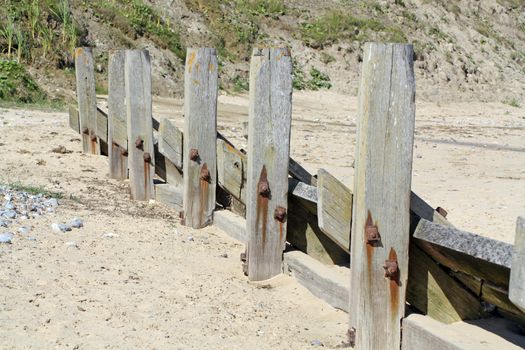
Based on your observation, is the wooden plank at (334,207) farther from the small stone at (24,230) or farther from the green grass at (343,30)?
the green grass at (343,30)

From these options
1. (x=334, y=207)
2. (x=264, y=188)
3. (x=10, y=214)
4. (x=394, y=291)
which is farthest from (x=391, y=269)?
(x=10, y=214)

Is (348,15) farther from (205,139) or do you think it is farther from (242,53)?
(205,139)

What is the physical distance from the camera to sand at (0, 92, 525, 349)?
14.1ft

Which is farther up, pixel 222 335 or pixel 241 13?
pixel 241 13

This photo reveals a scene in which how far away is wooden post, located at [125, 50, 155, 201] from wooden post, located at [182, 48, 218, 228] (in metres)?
0.97

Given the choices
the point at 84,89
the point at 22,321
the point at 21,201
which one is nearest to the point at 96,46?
the point at 84,89

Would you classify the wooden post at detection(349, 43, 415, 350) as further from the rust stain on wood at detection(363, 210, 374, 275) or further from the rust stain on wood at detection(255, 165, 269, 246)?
the rust stain on wood at detection(255, 165, 269, 246)

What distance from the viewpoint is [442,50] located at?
32.4 meters

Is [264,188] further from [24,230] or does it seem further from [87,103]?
[87,103]

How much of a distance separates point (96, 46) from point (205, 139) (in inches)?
617

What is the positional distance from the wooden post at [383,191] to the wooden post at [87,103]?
622 centimetres

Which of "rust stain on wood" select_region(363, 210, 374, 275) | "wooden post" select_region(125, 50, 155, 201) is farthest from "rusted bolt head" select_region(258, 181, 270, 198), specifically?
"wooden post" select_region(125, 50, 155, 201)

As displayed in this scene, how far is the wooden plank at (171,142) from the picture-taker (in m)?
6.94

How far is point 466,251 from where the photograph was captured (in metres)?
3.43
